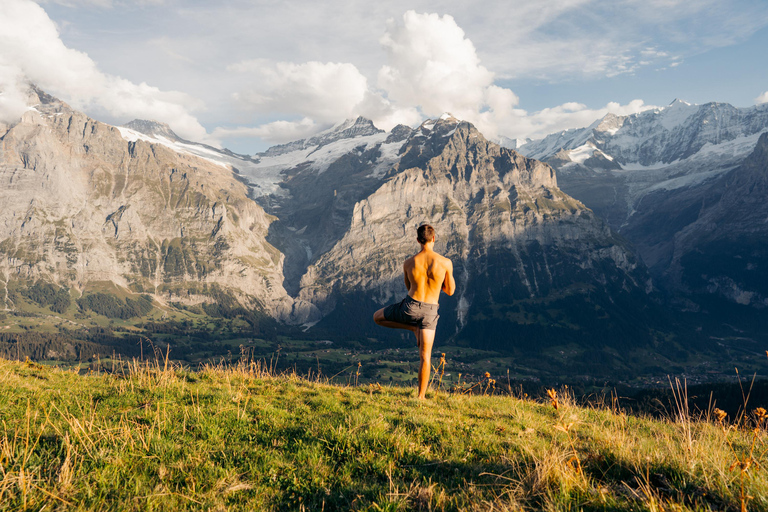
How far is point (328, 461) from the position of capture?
20.6 feet

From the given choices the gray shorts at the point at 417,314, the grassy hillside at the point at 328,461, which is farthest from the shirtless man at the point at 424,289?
the grassy hillside at the point at 328,461

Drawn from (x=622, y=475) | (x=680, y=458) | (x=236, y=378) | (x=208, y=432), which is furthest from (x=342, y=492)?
(x=236, y=378)

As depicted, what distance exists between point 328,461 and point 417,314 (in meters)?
5.15

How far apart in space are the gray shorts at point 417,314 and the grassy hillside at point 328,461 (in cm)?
237

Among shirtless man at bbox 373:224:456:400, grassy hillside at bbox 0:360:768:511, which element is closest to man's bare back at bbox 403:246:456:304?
shirtless man at bbox 373:224:456:400

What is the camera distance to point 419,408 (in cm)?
1012

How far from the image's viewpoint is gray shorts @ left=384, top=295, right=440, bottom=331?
10.8m

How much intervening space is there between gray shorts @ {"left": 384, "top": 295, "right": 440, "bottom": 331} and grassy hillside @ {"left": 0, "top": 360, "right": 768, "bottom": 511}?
93.3 inches

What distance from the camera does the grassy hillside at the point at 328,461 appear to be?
15.8 feet

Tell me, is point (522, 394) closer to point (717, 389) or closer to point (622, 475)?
point (622, 475)

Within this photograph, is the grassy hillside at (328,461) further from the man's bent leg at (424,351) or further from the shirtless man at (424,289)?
the shirtless man at (424,289)

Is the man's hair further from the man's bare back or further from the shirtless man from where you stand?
the man's bare back

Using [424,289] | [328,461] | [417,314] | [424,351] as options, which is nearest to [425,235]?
[424,289]

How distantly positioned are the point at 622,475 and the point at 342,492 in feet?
13.7
